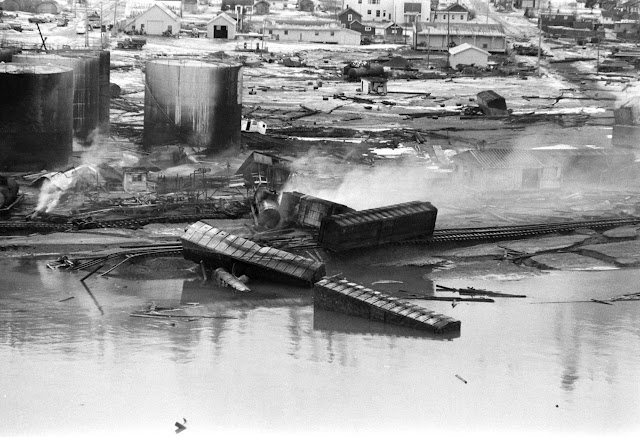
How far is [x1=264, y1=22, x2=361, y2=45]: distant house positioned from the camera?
79250mm

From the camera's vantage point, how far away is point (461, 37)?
7400 centimetres

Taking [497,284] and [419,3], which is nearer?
[497,284]

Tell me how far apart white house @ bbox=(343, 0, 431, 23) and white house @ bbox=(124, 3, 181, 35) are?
2011 centimetres

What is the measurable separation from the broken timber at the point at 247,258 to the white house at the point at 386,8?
72.6 m

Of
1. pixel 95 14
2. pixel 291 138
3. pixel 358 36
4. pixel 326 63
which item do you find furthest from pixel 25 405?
pixel 95 14

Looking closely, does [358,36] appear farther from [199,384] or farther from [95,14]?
[199,384]

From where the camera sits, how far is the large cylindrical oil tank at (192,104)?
1351 inches

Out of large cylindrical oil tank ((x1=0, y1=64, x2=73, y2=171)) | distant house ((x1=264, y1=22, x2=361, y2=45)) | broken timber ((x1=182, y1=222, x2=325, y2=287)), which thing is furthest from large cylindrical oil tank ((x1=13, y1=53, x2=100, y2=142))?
distant house ((x1=264, y1=22, x2=361, y2=45))

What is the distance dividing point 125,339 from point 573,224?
38.5 feet

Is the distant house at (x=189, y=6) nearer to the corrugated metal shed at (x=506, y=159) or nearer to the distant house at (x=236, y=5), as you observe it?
the distant house at (x=236, y=5)

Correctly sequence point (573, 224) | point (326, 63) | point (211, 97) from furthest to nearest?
point (326, 63) → point (211, 97) → point (573, 224)

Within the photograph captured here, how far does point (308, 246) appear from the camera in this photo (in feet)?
81.9

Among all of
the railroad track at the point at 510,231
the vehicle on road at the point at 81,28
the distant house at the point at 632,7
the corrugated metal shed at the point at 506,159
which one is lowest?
the railroad track at the point at 510,231

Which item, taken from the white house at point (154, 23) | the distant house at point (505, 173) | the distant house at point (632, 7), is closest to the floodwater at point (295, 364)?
the distant house at point (505, 173)
